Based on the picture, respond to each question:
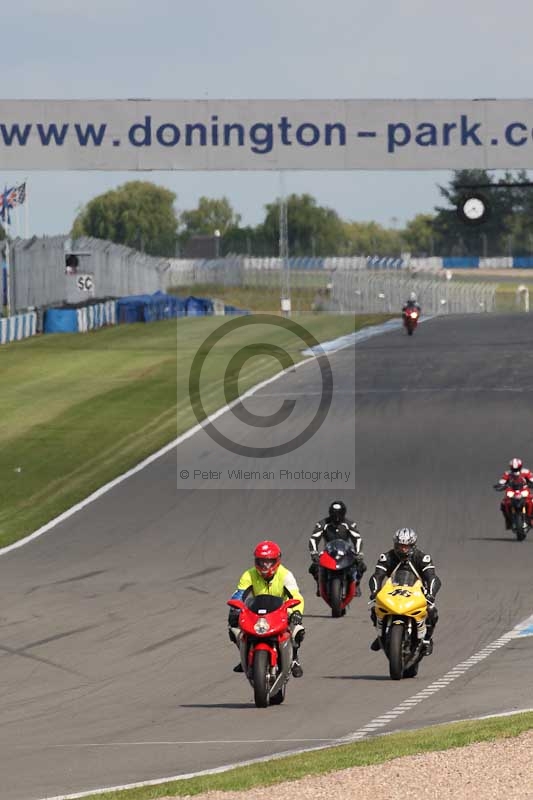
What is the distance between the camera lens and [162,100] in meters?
35.8

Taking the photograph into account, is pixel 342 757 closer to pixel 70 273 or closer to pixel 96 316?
pixel 96 316

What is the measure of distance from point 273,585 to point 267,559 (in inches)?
11.5

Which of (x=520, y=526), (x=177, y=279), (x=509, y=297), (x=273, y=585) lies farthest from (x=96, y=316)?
(x=509, y=297)

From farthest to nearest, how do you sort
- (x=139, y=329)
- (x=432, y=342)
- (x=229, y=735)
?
(x=139, y=329)
(x=432, y=342)
(x=229, y=735)

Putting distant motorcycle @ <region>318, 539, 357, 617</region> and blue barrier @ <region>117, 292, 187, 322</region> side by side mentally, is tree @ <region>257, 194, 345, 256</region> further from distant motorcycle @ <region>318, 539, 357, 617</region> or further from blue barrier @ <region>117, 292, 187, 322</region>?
distant motorcycle @ <region>318, 539, 357, 617</region>

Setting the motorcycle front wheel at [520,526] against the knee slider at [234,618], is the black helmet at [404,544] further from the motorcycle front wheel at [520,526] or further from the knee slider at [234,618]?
the motorcycle front wheel at [520,526]

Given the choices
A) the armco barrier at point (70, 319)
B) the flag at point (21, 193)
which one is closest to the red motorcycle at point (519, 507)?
the armco barrier at point (70, 319)

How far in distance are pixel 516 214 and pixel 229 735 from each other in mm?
117644

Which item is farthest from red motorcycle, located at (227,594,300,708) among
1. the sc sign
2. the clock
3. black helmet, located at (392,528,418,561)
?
the sc sign

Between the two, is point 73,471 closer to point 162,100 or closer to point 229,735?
point 162,100

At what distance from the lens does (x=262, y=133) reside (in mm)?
35969

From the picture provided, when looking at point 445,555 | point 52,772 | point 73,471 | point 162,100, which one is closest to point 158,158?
point 162,100

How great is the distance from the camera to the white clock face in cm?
2688

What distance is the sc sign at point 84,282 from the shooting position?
225ft
